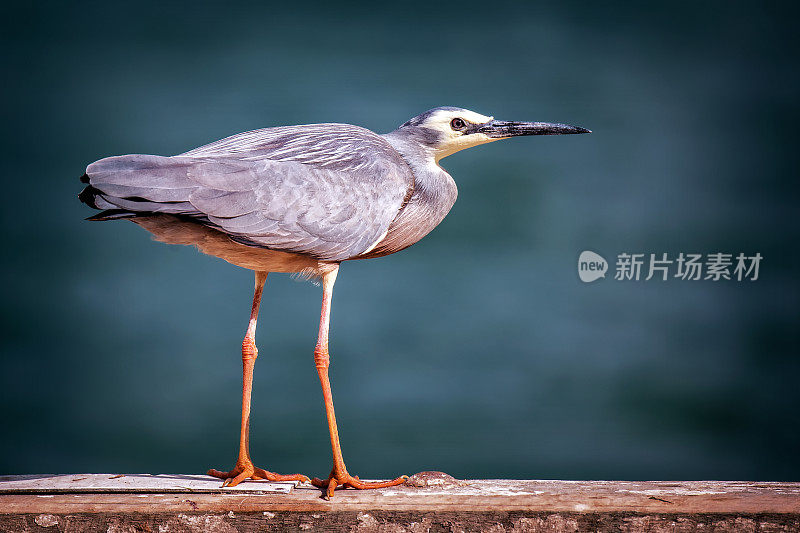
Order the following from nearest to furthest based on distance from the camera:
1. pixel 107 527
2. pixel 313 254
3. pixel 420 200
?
pixel 107 527
pixel 313 254
pixel 420 200

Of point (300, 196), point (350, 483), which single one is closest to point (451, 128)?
point (300, 196)

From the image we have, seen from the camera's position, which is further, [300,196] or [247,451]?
[247,451]

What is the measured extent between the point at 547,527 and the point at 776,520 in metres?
0.49

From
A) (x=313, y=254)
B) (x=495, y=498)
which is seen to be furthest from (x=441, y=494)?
(x=313, y=254)

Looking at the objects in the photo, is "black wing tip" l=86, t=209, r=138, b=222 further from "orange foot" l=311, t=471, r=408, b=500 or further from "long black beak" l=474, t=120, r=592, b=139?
"long black beak" l=474, t=120, r=592, b=139

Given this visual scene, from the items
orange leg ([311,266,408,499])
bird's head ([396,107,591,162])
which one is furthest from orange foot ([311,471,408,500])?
bird's head ([396,107,591,162])

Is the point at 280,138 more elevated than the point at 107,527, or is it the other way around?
the point at 280,138

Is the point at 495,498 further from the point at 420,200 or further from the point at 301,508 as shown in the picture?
the point at 420,200

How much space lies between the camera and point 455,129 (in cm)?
243

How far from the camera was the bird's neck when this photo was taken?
2.33 meters

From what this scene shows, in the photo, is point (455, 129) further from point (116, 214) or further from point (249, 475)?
point (249, 475)

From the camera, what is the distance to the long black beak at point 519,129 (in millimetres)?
2443

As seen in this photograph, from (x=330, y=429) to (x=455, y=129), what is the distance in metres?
0.84

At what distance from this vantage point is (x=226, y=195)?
2.07 metres
